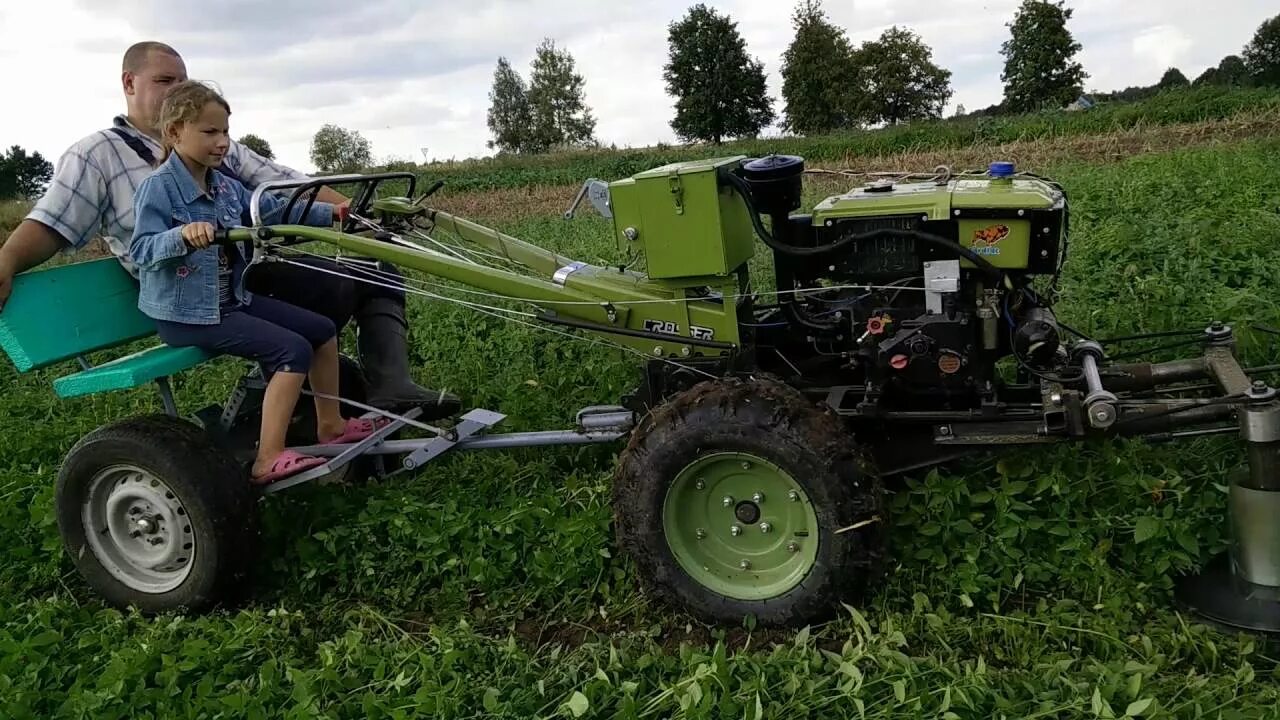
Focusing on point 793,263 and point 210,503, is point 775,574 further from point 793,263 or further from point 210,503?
point 210,503

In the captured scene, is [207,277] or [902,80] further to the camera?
[902,80]

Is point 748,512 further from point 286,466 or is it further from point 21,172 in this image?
point 21,172

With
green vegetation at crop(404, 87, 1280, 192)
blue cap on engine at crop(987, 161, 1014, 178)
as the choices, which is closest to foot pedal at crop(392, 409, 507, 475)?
blue cap on engine at crop(987, 161, 1014, 178)

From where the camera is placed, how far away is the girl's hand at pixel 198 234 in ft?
11.9

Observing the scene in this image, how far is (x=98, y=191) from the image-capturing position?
4008 mm

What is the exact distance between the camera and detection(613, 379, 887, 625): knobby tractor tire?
3123 mm

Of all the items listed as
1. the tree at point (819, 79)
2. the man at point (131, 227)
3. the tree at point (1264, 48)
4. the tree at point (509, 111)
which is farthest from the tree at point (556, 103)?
the man at point (131, 227)

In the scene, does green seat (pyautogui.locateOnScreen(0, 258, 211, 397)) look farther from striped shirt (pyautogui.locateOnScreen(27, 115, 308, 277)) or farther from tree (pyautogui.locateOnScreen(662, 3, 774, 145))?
tree (pyautogui.locateOnScreen(662, 3, 774, 145))

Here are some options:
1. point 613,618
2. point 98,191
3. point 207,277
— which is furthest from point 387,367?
point 613,618

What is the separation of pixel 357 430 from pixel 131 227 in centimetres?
131

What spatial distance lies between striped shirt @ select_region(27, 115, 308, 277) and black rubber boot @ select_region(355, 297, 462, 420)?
1037mm

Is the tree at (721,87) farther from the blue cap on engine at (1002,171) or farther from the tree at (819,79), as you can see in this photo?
the blue cap on engine at (1002,171)

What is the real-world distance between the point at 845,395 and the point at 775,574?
74cm

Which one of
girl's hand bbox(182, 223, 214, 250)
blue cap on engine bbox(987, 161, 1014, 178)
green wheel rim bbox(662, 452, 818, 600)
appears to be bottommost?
green wheel rim bbox(662, 452, 818, 600)
